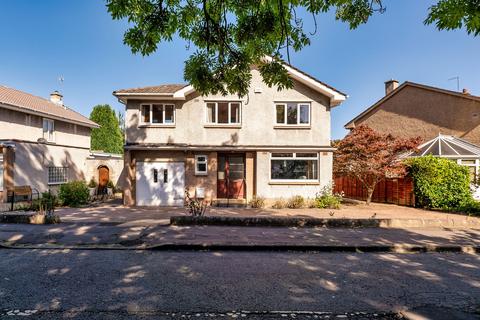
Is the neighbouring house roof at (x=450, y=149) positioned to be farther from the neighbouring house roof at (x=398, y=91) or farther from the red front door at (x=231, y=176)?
the red front door at (x=231, y=176)

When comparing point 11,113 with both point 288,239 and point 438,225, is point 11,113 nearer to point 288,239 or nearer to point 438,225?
point 288,239

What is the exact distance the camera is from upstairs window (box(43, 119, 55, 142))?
62.4ft

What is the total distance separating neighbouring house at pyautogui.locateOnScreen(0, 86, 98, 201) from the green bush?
905 inches

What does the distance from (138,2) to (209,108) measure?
408 inches

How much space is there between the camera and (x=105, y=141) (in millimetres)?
34938

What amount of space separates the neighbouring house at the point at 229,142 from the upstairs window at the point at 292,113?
56 mm

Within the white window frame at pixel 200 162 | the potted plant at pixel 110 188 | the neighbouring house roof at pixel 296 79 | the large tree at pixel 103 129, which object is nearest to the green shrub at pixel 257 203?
the white window frame at pixel 200 162

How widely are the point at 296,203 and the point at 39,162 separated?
55.4 feet

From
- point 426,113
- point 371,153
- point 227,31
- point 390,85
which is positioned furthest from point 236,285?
point 390,85

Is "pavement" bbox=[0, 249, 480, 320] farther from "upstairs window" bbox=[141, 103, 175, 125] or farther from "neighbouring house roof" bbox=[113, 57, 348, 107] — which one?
"neighbouring house roof" bbox=[113, 57, 348, 107]

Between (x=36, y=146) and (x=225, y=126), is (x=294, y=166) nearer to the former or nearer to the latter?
(x=225, y=126)

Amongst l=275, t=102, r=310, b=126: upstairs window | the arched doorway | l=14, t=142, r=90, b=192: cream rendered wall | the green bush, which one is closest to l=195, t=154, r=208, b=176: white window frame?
l=275, t=102, r=310, b=126: upstairs window

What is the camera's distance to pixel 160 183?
48.6ft

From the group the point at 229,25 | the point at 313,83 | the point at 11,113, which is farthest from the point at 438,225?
the point at 11,113
